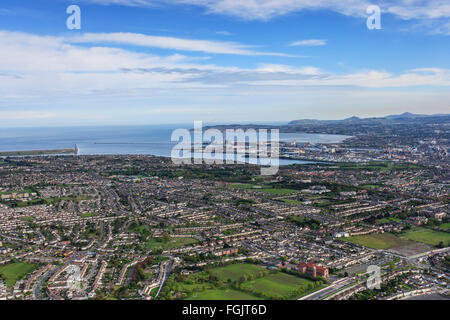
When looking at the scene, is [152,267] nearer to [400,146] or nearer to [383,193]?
[383,193]

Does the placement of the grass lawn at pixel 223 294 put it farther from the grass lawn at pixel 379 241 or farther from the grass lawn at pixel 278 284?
the grass lawn at pixel 379 241

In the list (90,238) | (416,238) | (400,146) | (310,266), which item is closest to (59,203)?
(90,238)

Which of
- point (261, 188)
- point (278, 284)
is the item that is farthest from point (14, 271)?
point (261, 188)

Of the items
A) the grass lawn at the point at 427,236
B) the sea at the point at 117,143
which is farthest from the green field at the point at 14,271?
the sea at the point at 117,143

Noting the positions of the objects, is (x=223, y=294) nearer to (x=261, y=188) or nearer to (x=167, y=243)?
(x=167, y=243)
